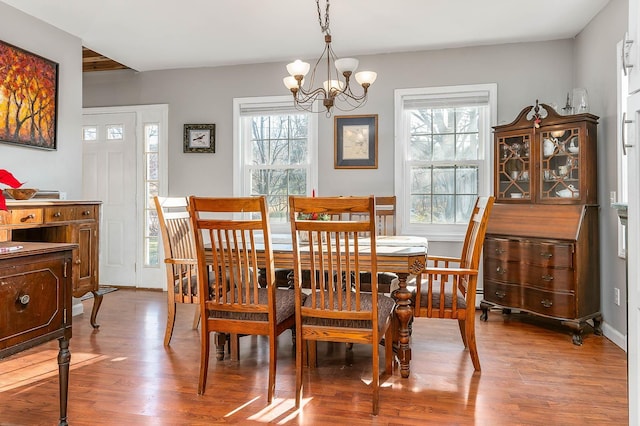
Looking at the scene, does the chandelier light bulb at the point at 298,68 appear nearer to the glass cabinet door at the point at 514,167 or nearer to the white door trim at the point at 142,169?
the glass cabinet door at the point at 514,167

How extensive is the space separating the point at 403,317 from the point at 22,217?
2589 mm

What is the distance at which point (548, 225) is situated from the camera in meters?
3.53

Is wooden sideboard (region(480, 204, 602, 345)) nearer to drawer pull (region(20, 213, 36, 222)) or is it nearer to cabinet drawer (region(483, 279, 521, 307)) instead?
cabinet drawer (region(483, 279, 521, 307))

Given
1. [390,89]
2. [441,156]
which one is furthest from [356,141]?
[441,156]

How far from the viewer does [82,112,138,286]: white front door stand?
524cm

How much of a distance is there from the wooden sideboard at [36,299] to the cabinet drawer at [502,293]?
320cm

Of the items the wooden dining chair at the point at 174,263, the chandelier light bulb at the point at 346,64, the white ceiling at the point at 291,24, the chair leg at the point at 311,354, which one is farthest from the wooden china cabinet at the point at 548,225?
the wooden dining chair at the point at 174,263

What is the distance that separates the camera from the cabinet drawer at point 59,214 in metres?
3.23

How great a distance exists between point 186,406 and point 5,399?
940 mm

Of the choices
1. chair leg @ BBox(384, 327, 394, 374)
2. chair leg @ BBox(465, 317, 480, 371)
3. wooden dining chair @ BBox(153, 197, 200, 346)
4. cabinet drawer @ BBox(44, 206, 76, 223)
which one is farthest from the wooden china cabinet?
cabinet drawer @ BBox(44, 206, 76, 223)

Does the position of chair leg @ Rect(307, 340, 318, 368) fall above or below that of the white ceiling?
below

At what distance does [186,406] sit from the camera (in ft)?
7.30

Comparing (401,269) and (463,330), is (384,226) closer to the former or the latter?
(463,330)

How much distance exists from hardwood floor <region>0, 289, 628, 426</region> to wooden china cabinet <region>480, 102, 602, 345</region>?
30cm
